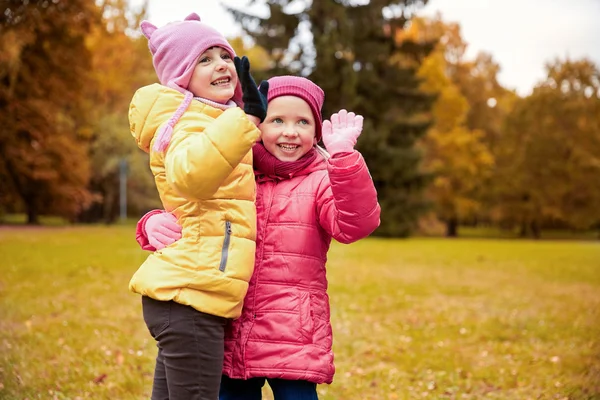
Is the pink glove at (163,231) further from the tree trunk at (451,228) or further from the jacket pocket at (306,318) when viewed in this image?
the tree trunk at (451,228)

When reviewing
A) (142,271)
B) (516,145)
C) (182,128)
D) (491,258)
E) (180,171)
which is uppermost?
(516,145)

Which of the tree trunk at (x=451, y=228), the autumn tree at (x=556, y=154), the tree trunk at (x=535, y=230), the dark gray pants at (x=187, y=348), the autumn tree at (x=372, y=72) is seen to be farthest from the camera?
the tree trunk at (x=535, y=230)

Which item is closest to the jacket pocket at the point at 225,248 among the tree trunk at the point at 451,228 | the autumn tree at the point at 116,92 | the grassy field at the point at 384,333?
the grassy field at the point at 384,333

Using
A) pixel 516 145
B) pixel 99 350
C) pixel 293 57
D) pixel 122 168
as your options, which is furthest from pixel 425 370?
pixel 516 145

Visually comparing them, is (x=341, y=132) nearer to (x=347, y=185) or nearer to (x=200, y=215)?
(x=347, y=185)

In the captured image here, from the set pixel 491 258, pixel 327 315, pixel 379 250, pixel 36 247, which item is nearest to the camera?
pixel 327 315

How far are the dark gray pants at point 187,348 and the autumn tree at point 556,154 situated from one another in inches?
1390

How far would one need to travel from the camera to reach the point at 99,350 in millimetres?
5473

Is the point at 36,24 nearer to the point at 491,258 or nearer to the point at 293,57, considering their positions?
the point at 293,57

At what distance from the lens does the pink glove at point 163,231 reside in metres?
2.43

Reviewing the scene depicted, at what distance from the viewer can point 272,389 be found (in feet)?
8.59

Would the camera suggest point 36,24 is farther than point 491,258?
Yes

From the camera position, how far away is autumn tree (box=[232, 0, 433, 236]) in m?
23.8

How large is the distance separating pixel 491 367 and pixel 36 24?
61.3ft
